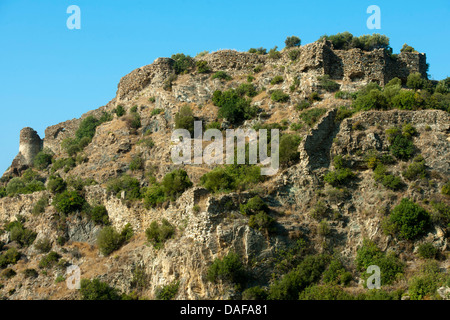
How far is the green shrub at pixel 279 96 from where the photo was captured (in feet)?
150

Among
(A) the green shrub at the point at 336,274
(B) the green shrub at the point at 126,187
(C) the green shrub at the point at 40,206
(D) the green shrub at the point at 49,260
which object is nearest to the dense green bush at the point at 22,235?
(C) the green shrub at the point at 40,206

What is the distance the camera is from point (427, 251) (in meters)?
32.8

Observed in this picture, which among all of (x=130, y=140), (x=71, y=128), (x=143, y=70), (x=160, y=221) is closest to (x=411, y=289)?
(x=160, y=221)

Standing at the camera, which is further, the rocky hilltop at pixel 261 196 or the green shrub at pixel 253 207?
the green shrub at pixel 253 207

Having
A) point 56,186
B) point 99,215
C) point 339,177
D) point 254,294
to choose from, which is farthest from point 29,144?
point 254,294

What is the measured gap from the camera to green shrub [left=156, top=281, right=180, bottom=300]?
110 feet

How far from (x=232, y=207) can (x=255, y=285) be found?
4276 mm

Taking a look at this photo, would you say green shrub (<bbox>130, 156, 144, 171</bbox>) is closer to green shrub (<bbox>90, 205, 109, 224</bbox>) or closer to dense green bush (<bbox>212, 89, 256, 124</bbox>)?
green shrub (<bbox>90, 205, 109, 224</bbox>)

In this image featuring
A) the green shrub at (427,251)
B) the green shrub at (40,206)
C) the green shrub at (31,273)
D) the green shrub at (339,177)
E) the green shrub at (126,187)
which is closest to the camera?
the green shrub at (427,251)

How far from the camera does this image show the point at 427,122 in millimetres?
38406

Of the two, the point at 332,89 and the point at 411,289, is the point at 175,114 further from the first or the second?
the point at 411,289

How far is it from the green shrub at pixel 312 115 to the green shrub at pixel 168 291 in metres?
13.8

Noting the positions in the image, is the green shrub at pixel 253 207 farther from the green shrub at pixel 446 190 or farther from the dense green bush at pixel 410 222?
the green shrub at pixel 446 190

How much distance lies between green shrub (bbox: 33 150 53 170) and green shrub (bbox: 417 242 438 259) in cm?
Result: 3186
